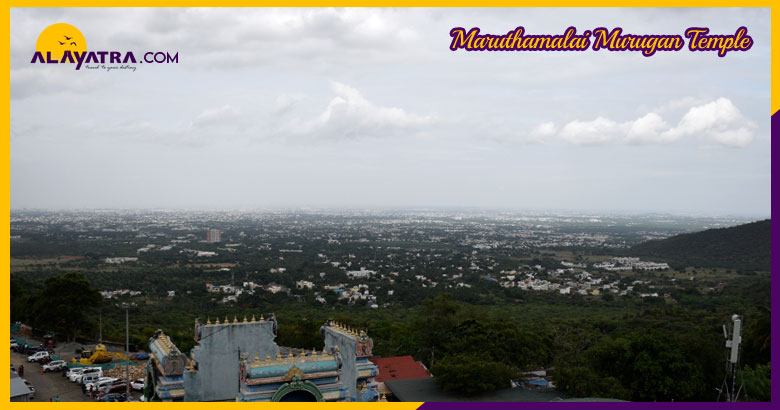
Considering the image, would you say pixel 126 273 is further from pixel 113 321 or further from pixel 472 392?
pixel 472 392

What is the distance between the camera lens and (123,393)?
1891 centimetres

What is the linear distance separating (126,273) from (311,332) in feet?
126

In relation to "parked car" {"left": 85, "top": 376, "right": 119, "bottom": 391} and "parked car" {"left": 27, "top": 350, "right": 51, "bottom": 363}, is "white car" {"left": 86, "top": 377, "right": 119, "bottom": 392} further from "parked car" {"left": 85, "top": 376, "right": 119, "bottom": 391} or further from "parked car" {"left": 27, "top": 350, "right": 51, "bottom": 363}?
"parked car" {"left": 27, "top": 350, "right": 51, "bottom": 363}

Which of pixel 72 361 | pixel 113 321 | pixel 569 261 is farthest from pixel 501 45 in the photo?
pixel 569 261

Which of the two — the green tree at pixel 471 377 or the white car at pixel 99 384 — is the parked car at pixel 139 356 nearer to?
the white car at pixel 99 384

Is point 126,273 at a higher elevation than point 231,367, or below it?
below

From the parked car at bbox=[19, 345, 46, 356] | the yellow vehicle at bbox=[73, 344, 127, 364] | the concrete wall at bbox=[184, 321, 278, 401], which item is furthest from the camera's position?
the parked car at bbox=[19, 345, 46, 356]

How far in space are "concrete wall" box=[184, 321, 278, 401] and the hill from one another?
65.4 meters

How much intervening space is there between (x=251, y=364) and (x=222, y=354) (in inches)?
86.2

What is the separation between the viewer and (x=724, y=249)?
78.4m

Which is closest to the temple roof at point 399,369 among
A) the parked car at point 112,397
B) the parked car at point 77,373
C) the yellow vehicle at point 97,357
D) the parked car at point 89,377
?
the parked car at point 112,397

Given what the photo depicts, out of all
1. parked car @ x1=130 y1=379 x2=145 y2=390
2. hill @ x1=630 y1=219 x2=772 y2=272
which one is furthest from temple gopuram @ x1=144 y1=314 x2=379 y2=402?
hill @ x1=630 y1=219 x2=772 y2=272

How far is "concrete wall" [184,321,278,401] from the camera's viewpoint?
35.5 ft

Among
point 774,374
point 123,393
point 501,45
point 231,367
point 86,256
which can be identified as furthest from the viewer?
point 86,256
